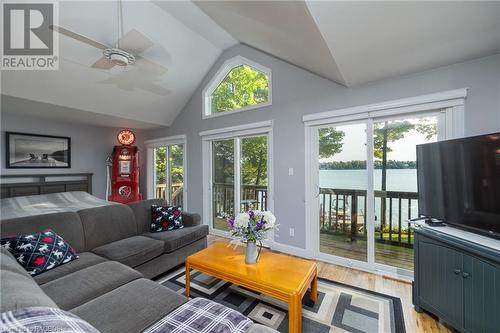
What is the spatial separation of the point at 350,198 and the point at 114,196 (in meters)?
4.58

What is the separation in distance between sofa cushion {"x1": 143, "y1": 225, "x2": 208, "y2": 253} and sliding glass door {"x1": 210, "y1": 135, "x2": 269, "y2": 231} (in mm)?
640

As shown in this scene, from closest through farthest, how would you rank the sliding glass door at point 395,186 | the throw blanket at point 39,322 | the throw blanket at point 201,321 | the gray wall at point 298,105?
the throw blanket at point 39,322
the throw blanket at point 201,321
the gray wall at point 298,105
the sliding glass door at point 395,186

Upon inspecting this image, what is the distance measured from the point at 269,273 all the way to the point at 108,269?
130cm

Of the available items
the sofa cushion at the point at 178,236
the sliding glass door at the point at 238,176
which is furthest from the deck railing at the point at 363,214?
the sliding glass door at the point at 238,176

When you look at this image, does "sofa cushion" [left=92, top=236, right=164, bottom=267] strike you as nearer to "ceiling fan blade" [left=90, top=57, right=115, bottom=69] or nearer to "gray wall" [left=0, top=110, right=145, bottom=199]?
"ceiling fan blade" [left=90, top=57, right=115, bottom=69]

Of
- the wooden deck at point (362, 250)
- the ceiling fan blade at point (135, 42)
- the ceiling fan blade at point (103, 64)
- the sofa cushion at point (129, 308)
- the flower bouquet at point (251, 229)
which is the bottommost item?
the wooden deck at point (362, 250)

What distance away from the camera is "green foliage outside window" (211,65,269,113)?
3621 mm

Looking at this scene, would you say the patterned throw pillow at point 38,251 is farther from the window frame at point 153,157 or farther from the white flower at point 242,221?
the window frame at point 153,157

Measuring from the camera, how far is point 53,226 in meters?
2.09

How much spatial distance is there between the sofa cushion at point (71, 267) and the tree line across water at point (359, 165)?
2774 mm

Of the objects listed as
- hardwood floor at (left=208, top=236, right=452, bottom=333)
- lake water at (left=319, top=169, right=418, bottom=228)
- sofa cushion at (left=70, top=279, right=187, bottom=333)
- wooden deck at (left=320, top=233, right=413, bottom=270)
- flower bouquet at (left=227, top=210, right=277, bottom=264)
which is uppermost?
lake water at (left=319, top=169, right=418, bottom=228)

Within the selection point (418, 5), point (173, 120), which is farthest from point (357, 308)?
point (173, 120)

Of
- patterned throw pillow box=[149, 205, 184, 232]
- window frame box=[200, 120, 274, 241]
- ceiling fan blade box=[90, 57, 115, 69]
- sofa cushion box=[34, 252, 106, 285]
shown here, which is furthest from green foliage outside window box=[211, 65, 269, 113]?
sofa cushion box=[34, 252, 106, 285]

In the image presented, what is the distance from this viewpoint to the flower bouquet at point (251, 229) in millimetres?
1932
